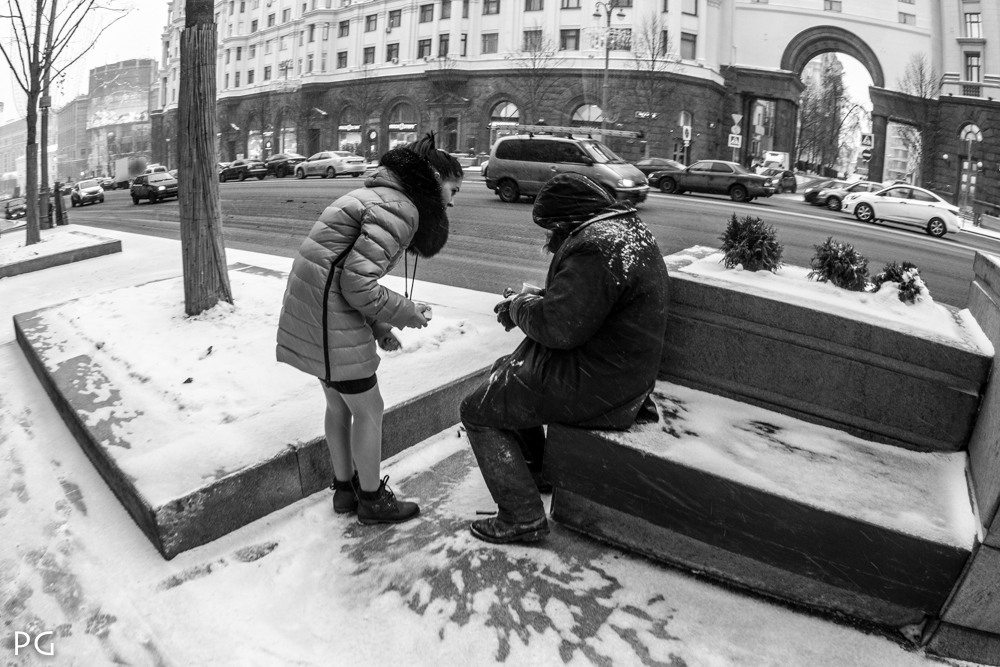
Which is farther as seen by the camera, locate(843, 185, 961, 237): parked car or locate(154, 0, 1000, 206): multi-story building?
locate(154, 0, 1000, 206): multi-story building

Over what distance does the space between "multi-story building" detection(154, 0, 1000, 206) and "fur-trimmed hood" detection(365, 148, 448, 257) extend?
40788 mm

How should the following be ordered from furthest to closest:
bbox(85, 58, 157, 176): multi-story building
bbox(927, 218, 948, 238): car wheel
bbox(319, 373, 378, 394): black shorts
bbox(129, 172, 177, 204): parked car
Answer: bbox(85, 58, 157, 176): multi-story building < bbox(129, 172, 177, 204): parked car < bbox(927, 218, 948, 238): car wheel < bbox(319, 373, 378, 394): black shorts

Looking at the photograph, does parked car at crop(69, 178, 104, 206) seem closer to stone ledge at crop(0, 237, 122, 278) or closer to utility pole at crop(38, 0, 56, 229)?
utility pole at crop(38, 0, 56, 229)

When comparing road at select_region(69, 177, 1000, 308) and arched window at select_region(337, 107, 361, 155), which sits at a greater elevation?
arched window at select_region(337, 107, 361, 155)

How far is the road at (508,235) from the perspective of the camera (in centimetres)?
988

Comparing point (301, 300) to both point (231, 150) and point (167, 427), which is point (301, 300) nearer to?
point (167, 427)

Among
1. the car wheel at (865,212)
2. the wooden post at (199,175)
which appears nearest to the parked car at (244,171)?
the car wheel at (865,212)

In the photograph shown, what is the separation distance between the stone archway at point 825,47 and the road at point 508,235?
3338 cm

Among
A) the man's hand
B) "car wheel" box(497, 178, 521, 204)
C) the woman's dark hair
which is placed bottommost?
the man's hand

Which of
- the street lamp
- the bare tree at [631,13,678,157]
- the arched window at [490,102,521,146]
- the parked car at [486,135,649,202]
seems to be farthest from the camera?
the arched window at [490,102,521,146]

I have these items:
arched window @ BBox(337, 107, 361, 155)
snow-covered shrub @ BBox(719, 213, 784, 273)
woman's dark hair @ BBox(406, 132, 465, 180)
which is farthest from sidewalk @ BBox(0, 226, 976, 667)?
arched window @ BBox(337, 107, 361, 155)

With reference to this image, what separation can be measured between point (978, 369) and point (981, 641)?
1105 millimetres

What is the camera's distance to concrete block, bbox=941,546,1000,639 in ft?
7.72

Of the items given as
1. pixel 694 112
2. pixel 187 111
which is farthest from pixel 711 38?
pixel 187 111
